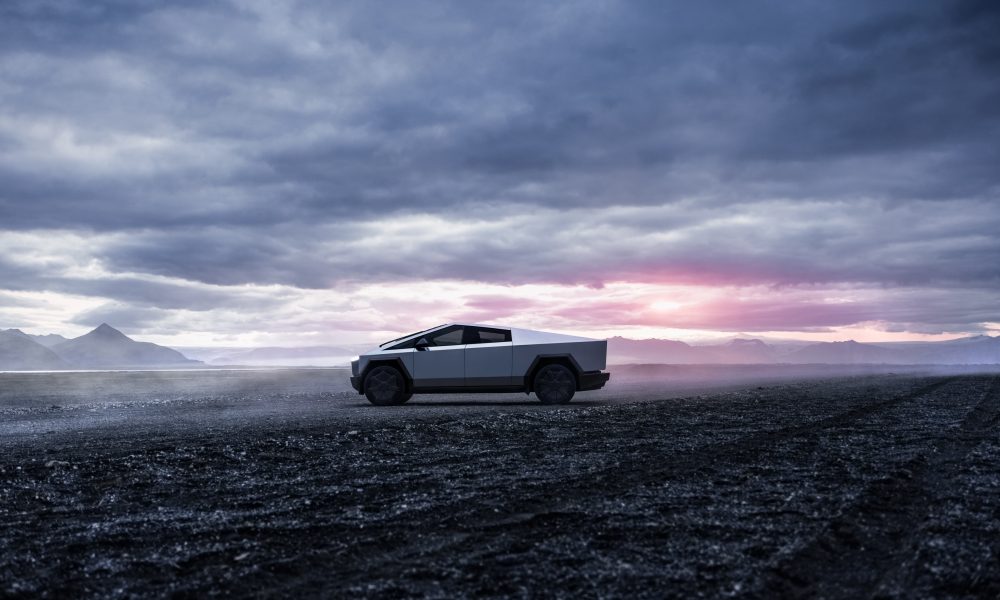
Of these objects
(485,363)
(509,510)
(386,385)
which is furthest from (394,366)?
(509,510)

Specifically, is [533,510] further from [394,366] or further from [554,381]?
[394,366]

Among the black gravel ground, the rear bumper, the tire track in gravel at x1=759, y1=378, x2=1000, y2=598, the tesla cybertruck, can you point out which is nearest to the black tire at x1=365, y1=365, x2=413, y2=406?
the tesla cybertruck

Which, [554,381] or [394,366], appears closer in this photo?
[554,381]

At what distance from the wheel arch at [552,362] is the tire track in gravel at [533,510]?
259 inches

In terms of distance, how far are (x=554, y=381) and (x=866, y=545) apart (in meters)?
11.4

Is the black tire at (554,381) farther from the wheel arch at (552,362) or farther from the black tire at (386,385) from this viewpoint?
the black tire at (386,385)

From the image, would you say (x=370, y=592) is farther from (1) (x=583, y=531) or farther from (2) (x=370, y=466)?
(2) (x=370, y=466)

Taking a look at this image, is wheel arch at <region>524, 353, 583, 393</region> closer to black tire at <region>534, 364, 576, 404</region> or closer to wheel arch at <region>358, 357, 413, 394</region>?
black tire at <region>534, 364, 576, 404</region>

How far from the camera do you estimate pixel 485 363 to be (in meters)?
16.3

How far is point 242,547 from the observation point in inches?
199

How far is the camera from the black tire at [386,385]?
16.6 m

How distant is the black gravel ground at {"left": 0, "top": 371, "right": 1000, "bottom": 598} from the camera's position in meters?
4.29

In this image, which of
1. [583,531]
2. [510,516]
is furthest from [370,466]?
[583,531]

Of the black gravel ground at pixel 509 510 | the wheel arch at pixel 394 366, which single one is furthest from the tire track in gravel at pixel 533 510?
the wheel arch at pixel 394 366
